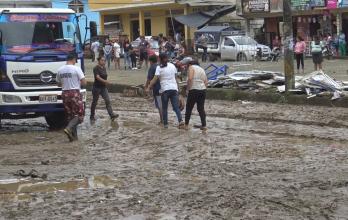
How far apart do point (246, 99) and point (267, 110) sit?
2.73m

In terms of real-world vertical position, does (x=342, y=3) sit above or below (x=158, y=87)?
above

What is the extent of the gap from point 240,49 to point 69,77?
2613 centimetres

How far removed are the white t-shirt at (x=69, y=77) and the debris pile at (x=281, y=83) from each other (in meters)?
7.47

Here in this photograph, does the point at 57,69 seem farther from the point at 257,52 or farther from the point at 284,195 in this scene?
the point at 257,52

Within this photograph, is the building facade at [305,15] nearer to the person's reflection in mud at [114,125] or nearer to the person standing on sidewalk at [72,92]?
the person's reflection in mud at [114,125]

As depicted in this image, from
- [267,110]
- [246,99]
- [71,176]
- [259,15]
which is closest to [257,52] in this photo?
[259,15]

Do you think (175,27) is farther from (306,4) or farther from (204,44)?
(306,4)

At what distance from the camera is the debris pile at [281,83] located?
17859 mm

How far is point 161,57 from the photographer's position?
45.9 feet

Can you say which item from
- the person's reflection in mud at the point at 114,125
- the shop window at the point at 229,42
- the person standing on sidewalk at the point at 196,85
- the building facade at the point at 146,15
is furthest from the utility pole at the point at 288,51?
the building facade at the point at 146,15

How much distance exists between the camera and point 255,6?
138 feet

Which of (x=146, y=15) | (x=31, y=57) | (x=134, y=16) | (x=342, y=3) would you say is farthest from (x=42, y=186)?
(x=134, y=16)

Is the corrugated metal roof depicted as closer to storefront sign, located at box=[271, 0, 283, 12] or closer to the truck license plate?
storefront sign, located at box=[271, 0, 283, 12]

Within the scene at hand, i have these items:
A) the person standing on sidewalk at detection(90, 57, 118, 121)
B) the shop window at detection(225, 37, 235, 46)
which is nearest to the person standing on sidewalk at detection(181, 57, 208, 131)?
the person standing on sidewalk at detection(90, 57, 118, 121)
